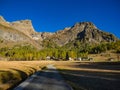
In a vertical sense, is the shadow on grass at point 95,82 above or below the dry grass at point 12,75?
below

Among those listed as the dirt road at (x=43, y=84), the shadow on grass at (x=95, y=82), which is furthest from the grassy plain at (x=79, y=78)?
the dirt road at (x=43, y=84)

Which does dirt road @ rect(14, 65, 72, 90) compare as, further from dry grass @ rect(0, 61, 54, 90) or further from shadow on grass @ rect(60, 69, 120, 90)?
dry grass @ rect(0, 61, 54, 90)

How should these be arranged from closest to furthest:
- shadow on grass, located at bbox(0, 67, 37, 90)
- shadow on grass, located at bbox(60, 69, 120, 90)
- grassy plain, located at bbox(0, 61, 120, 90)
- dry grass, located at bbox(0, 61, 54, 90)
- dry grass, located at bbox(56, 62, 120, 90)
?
shadow on grass, located at bbox(60, 69, 120, 90) → dry grass, located at bbox(56, 62, 120, 90) → grassy plain, located at bbox(0, 61, 120, 90) → dry grass, located at bbox(0, 61, 54, 90) → shadow on grass, located at bbox(0, 67, 37, 90)

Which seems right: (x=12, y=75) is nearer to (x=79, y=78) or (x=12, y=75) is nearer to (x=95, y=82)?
(x=79, y=78)

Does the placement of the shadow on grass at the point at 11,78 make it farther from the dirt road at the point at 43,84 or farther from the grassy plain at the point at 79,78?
the dirt road at the point at 43,84

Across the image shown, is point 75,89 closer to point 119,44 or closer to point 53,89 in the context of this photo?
point 53,89

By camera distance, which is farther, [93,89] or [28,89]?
[93,89]

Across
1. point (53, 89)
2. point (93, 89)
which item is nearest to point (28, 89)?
point (53, 89)

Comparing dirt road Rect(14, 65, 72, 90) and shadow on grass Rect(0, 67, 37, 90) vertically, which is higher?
shadow on grass Rect(0, 67, 37, 90)

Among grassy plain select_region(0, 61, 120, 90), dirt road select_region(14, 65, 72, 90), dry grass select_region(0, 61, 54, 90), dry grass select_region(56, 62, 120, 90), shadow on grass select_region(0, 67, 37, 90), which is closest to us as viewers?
dirt road select_region(14, 65, 72, 90)

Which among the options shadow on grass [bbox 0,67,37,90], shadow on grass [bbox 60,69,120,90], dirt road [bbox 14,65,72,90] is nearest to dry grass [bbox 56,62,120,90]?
shadow on grass [bbox 60,69,120,90]

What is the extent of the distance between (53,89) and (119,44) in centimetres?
14370

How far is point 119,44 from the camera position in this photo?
519 ft

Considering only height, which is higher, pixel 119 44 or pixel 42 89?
pixel 119 44
